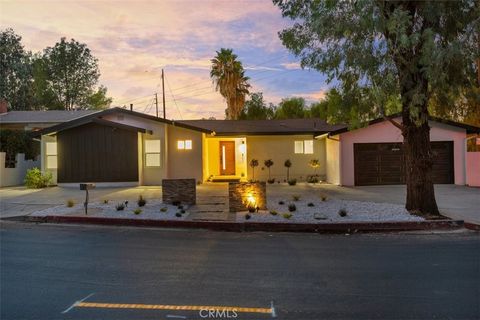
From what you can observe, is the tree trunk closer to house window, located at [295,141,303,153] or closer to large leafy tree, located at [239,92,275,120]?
house window, located at [295,141,303,153]

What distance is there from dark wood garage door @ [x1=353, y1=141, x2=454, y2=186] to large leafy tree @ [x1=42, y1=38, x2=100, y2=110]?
36238 millimetres

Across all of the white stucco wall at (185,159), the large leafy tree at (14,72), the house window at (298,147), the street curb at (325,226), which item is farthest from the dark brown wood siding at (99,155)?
the large leafy tree at (14,72)

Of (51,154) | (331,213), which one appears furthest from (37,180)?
(331,213)

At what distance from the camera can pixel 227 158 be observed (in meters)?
27.3

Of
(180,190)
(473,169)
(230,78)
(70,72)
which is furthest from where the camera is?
(70,72)

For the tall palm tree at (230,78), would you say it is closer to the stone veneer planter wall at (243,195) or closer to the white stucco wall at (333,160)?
the white stucco wall at (333,160)

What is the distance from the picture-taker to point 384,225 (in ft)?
37.1

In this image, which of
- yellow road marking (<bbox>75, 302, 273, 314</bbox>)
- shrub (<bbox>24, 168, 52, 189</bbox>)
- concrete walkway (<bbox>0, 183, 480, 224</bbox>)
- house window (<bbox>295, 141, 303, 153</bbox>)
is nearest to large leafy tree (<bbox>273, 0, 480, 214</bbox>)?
concrete walkway (<bbox>0, 183, 480, 224</bbox>)

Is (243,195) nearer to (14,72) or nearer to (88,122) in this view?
(88,122)

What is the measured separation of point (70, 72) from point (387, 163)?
38.0 meters

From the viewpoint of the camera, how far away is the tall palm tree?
41531 millimetres

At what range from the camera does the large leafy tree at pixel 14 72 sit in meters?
43.1

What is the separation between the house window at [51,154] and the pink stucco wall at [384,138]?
14.5 m

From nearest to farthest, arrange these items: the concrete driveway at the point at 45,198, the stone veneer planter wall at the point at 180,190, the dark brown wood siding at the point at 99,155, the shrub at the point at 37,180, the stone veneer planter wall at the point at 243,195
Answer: the stone veneer planter wall at the point at 243,195 → the concrete driveway at the point at 45,198 → the stone veneer planter wall at the point at 180,190 → the shrub at the point at 37,180 → the dark brown wood siding at the point at 99,155
